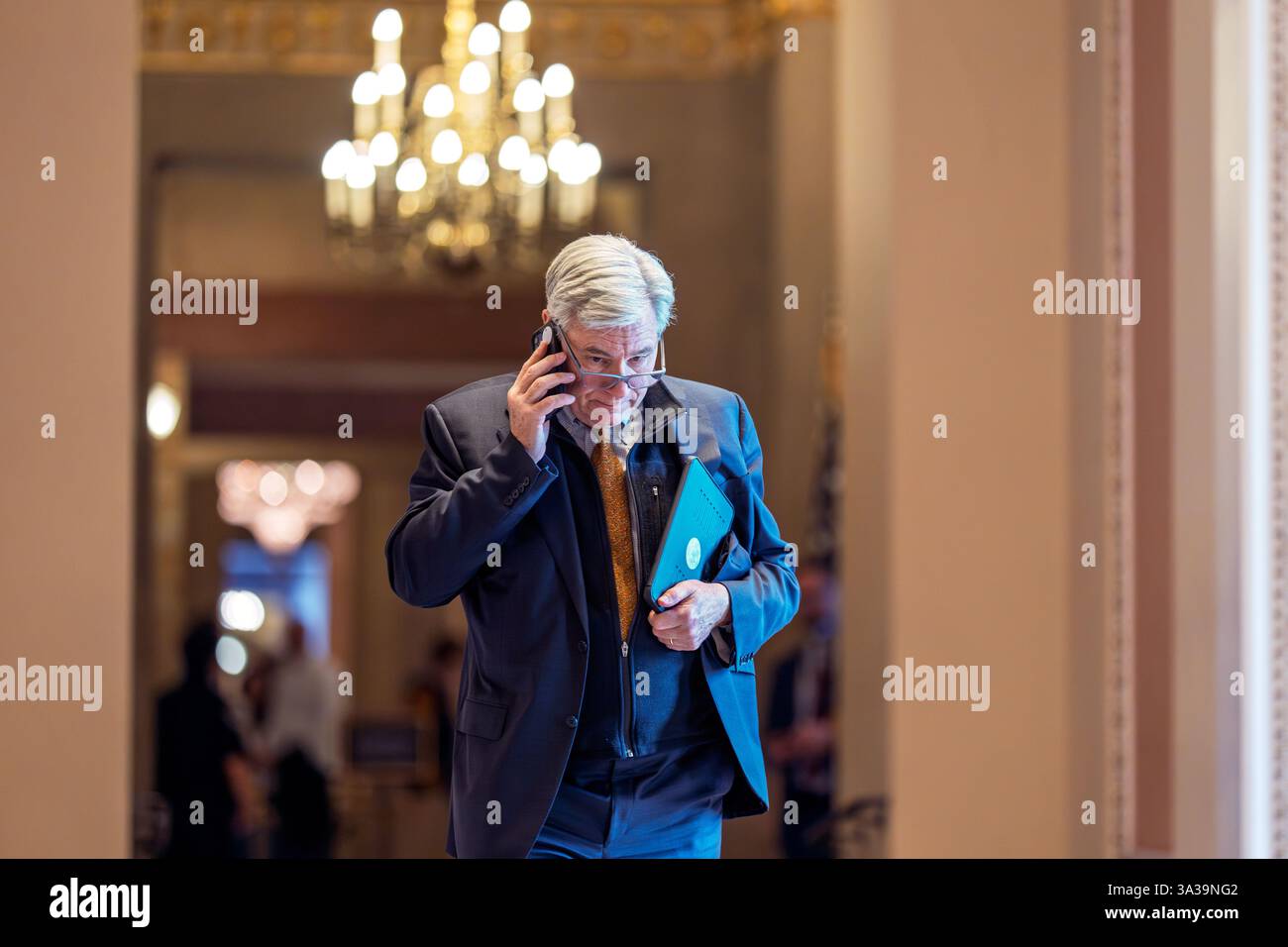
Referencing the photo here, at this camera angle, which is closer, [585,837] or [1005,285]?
[585,837]

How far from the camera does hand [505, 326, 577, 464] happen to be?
8.30ft

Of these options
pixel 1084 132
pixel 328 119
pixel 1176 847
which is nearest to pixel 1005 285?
pixel 1084 132

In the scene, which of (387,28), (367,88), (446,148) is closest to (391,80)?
(367,88)

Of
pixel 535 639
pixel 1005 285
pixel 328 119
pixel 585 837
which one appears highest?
pixel 328 119

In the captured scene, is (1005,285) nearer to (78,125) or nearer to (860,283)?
(860,283)

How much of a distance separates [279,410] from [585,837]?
10.3 meters

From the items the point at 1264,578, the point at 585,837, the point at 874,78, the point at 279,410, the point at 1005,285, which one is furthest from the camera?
the point at 279,410

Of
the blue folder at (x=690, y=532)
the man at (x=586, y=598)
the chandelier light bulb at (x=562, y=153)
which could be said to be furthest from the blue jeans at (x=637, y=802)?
the chandelier light bulb at (x=562, y=153)

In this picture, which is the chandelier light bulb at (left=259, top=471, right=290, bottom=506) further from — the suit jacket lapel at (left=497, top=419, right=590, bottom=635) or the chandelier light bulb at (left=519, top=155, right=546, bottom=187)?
the suit jacket lapel at (left=497, top=419, right=590, bottom=635)

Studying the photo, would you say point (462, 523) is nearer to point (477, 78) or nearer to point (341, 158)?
point (477, 78)

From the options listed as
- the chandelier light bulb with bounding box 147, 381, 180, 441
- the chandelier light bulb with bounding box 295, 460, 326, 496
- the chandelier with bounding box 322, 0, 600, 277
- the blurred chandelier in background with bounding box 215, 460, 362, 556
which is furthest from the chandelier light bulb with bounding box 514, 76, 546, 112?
the chandelier light bulb with bounding box 295, 460, 326, 496

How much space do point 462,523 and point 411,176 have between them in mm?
3617

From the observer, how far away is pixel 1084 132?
4.87 m
